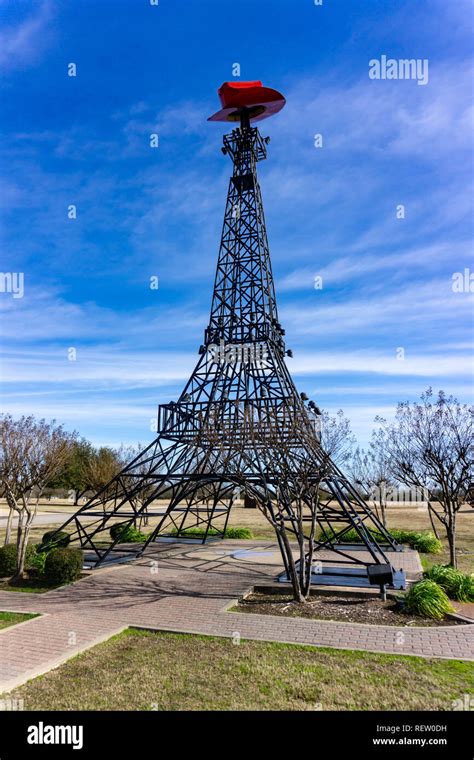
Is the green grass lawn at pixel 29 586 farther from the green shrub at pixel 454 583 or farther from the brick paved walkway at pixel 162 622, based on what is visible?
the green shrub at pixel 454 583

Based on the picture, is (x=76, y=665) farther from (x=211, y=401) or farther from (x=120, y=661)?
(x=211, y=401)

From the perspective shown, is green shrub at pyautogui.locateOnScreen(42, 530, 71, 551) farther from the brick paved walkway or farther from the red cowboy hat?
the red cowboy hat

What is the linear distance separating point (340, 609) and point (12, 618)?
748 centimetres

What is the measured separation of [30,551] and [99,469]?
2635 cm

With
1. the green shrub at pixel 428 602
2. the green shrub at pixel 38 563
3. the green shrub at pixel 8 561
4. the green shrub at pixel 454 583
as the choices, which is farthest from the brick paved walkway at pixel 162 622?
the green shrub at pixel 454 583

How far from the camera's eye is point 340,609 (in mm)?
11023

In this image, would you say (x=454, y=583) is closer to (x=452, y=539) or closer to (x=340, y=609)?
(x=340, y=609)

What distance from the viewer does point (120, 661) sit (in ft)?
25.8

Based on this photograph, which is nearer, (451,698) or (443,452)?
(451,698)

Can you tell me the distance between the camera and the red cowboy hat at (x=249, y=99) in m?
19.4

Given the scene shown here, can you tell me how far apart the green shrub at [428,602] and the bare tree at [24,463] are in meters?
10.8

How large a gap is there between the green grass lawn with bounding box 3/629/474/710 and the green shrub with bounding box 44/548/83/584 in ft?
19.1

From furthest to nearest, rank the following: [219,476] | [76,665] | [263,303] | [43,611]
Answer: [263,303], [219,476], [43,611], [76,665]
